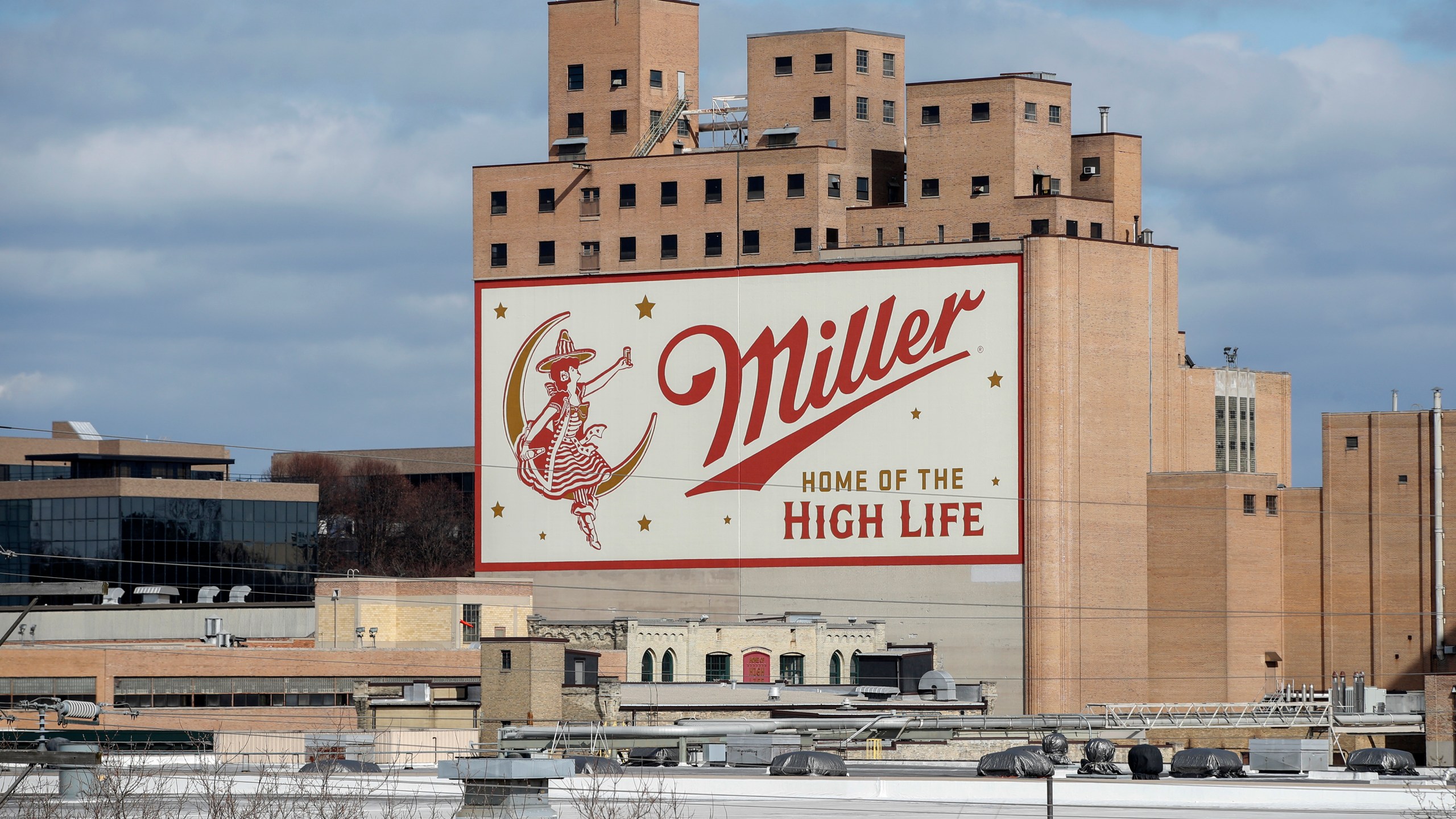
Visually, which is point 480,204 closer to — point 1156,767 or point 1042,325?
point 1042,325

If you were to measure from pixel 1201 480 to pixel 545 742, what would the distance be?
57.0 meters

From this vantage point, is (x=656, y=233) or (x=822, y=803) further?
(x=656, y=233)

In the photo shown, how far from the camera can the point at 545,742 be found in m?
92.1

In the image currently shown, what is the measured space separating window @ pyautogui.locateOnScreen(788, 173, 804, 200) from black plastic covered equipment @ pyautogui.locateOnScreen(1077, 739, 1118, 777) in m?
69.2

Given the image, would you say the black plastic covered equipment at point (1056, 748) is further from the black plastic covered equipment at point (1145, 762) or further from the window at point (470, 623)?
the window at point (470, 623)

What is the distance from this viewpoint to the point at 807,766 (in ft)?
238

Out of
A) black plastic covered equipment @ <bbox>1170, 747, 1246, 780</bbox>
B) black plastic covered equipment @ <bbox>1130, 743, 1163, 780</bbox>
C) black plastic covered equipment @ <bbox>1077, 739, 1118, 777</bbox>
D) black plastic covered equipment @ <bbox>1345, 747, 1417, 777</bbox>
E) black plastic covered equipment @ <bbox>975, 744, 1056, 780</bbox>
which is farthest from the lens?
black plastic covered equipment @ <bbox>1345, 747, 1417, 777</bbox>

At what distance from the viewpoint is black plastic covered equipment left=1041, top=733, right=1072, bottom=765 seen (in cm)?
8294

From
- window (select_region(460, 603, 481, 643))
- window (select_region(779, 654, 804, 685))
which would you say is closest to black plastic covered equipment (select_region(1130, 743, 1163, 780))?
window (select_region(779, 654, 804, 685))

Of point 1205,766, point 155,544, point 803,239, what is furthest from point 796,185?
point 1205,766

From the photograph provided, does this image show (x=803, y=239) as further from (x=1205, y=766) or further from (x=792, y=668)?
(x=1205, y=766)

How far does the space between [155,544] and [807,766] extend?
107139 millimetres

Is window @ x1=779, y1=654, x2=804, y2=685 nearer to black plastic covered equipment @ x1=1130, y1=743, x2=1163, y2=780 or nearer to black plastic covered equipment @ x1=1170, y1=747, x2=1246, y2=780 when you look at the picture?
black plastic covered equipment @ x1=1130, y1=743, x2=1163, y2=780

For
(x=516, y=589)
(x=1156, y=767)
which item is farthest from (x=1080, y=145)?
(x=1156, y=767)
